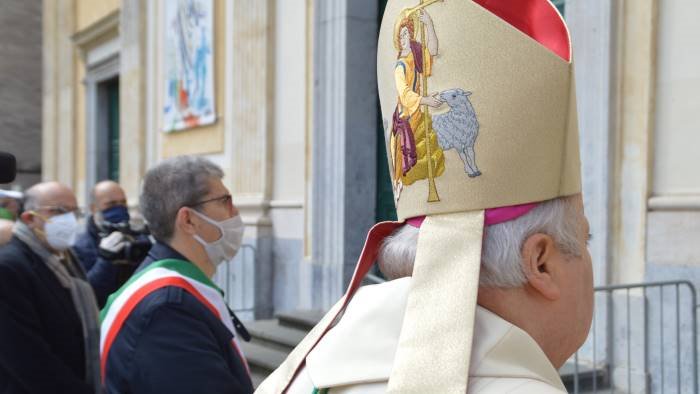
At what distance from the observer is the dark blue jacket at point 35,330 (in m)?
2.75

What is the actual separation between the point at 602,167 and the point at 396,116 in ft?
11.3

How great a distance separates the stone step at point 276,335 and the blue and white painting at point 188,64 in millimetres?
3071

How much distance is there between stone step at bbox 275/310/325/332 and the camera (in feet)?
21.0

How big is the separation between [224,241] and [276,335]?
3.57 metres

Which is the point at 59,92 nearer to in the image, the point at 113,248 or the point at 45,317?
the point at 113,248

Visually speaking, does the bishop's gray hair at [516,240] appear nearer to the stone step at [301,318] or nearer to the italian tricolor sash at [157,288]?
the italian tricolor sash at [157,288]

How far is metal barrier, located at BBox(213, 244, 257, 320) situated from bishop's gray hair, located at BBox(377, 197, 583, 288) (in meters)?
6.62

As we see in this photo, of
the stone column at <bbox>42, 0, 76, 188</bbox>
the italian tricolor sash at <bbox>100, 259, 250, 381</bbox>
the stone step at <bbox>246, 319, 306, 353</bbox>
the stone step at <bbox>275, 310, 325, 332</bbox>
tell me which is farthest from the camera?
the stone column at <bbox>42, 0, 76, 188</bbox>

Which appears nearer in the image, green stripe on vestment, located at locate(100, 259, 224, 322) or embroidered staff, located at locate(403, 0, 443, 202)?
embroidered staff, located at locate(403, 0, 443, 202)

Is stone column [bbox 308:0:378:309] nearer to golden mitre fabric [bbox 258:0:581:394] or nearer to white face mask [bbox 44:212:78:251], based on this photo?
white face mask [bbox 44:212:78:251]

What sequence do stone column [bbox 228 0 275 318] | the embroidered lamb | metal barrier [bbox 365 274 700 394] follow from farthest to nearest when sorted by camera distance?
stone column [bbox 228 0 275 318], metal barrier [bbox 365 274 700 394], the embroidered lamb

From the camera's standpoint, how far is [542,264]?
1138 mm

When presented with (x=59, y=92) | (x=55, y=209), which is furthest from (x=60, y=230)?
(x=59, y=92)

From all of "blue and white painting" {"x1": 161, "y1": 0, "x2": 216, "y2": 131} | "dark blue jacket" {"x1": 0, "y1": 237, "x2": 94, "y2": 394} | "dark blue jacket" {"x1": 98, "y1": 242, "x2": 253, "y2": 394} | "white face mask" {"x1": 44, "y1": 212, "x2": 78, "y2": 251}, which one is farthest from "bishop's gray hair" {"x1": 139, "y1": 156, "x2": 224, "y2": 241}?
"blue and white painting" {"x1": 161, "y1": 0, "x2": 216, "y2": 131}
